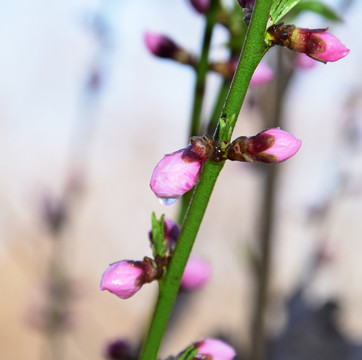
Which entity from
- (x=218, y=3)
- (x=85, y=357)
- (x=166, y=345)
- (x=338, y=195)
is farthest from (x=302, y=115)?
(x=218, y=3)

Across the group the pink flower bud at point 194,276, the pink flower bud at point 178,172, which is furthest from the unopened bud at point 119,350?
the pink flower bud at point 178,172

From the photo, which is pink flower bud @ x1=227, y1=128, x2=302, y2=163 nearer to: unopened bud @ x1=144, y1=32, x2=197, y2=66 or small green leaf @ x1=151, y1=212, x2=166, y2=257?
small green leaf @ x1=151, y1=212, x2=166, y2=257

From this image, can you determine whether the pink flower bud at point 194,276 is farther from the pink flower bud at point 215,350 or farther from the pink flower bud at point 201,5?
the pink flower bud at point 201,5

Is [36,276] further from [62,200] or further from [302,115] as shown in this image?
[302,115]

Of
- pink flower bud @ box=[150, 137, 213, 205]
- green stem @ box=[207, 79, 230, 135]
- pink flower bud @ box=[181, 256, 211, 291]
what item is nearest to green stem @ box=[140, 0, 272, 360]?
pink flower bud @ box=[150, 137, 213, 205]

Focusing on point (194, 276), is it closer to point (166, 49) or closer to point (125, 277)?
point (125, 277)

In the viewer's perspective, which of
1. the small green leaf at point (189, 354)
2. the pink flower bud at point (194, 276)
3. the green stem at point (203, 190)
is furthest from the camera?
the pink flower bud at point (194, 276)
